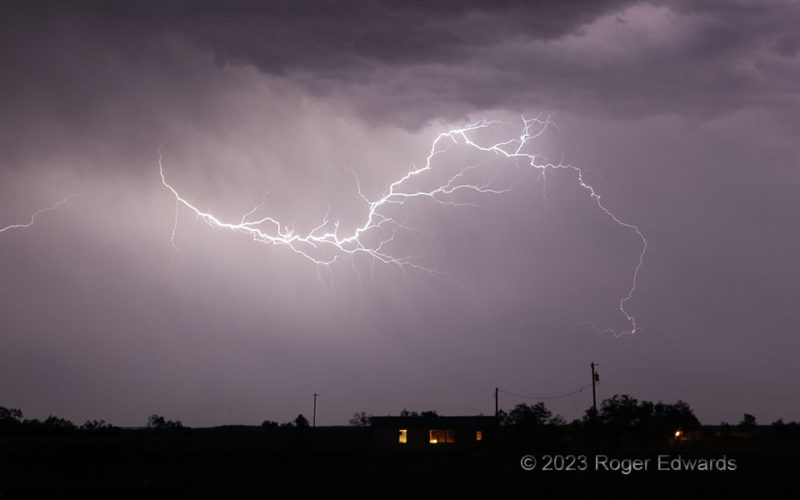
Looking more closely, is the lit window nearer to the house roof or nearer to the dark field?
the house roof

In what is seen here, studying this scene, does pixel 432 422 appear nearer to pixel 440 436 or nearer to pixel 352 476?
pixel 440 436

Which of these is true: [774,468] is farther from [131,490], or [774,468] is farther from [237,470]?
[131,490]

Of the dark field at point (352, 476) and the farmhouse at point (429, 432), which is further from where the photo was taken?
the farmhouse at point (429, 432)

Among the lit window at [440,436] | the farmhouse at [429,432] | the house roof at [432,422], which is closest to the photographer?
the farmhouse at [429,432]

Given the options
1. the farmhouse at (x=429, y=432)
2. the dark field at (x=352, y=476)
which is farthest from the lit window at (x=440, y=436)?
the dark field at (x=352, y=476)

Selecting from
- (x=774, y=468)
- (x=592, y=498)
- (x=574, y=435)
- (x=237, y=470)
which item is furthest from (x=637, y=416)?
Answer: (x=592, y=498)

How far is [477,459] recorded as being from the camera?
35688mm

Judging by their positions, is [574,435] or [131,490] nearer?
[131,490]

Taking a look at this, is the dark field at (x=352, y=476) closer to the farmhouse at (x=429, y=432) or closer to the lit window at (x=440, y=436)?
the farmhouse at (x=429, y=432)

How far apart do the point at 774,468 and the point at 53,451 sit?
31019 millimetres

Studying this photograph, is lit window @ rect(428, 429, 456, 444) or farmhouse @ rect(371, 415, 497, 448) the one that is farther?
lit window @ rect(428, 429, 456, 444)

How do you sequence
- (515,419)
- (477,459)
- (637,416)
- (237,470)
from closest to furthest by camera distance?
(237,470) < (477,459) < (637,416) < (515,419)

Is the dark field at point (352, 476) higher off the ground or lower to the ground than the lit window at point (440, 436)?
lower

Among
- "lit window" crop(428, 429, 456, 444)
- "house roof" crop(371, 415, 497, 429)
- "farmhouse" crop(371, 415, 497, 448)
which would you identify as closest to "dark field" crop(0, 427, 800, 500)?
"farmhouse" crop(371, 415, 497, 448)
